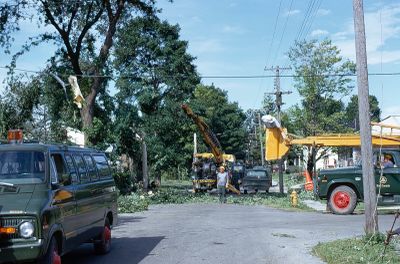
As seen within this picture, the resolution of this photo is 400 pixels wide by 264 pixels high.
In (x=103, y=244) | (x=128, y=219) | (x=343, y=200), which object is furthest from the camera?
(x=343, y=200)

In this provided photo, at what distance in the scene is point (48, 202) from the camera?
26.3 feet

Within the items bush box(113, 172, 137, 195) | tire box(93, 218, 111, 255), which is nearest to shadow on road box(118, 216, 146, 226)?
tire box(93, 218, 111, 255)

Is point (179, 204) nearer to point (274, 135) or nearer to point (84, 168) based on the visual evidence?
point (274, 135)

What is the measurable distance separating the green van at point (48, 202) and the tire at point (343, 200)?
11748mm

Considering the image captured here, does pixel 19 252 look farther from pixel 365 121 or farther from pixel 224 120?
pixel 224 120

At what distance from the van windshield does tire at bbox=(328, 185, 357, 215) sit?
1454 cm

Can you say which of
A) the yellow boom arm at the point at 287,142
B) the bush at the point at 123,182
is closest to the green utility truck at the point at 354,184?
the yellow boom arm at the point at 287,142

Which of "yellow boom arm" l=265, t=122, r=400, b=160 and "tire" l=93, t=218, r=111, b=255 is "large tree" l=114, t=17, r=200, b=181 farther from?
"tire" l=93, t=218, r=111, b=255

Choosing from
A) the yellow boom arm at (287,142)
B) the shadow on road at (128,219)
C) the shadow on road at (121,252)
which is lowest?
the shadow on road at (121,252)

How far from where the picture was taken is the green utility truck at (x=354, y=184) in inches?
802

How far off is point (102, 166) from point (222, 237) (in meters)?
3.78

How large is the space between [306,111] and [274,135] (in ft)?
92.3

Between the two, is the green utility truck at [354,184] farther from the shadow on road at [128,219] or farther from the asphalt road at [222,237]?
the shadow on road at [128,219]

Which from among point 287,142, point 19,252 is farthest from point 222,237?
point 287,142
